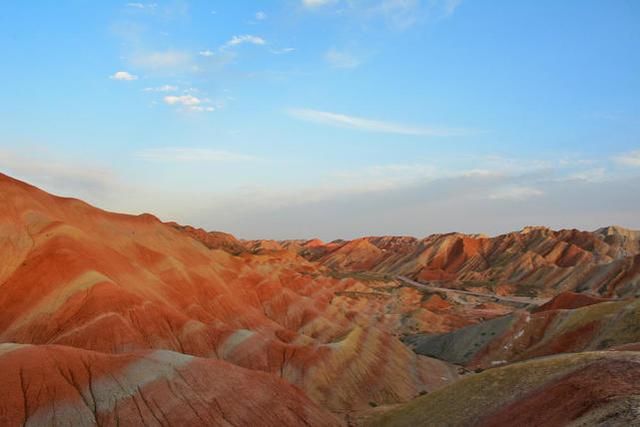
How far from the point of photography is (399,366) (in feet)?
218

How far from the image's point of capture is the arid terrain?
2917 centimetres

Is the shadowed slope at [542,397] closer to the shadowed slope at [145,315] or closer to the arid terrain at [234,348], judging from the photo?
the arid terrain at [234,348]

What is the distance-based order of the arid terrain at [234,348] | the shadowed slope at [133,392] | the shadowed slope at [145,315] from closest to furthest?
the arid terrain at [234,348] < the shadowed slope at [133,392] < the shadowed slope at [145,315]

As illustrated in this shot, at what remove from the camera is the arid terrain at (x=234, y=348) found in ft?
95.7

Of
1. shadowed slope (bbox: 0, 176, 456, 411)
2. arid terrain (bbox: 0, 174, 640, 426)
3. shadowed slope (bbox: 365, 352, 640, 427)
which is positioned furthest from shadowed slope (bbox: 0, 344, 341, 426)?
shadowed slope (bbox: 0, 176, 456, 411)

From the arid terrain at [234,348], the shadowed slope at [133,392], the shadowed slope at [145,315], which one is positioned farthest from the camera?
the shadowed slope at [145,315]

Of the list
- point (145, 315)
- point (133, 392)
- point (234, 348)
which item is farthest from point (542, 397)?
→ point (145, 315)

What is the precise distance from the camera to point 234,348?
2234 inches

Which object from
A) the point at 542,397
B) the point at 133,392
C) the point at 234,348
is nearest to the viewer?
the point at 542,397

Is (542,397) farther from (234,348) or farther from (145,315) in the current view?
(145,315)

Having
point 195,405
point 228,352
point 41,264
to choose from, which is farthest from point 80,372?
point 41,264

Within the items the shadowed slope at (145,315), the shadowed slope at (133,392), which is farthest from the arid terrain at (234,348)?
the shadowed slope at (145,315)

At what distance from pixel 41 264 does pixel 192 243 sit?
44.3 meters

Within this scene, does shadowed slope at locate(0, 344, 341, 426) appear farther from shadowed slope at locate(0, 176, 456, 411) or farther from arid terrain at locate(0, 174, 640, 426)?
shadowed slope at locate(0, 176, 456, 411)
